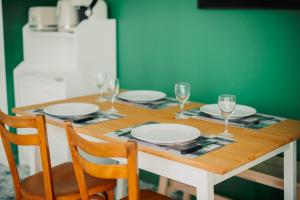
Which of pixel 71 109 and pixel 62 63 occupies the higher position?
pixel 62 63

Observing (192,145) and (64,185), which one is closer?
(192,145)

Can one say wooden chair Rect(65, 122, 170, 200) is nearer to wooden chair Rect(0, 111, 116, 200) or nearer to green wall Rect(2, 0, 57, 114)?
wooden chair Rect(0, 111, 116, 200)

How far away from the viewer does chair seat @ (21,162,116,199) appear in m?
1.85

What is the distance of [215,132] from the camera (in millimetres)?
1769

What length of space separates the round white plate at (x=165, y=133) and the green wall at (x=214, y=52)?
0.79 m

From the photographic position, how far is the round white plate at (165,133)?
161 centimetres

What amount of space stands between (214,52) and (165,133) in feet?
3.22

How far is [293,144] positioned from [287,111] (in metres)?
0.51

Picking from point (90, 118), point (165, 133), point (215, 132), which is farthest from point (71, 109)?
point (215, 132)

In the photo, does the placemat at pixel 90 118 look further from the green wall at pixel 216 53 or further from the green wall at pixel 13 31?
the green wall at pixel 13 31

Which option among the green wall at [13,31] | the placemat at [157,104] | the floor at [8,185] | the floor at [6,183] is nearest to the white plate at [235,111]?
the placemat at [157,104]

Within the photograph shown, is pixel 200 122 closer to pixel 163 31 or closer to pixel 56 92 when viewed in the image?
pixel 163 31

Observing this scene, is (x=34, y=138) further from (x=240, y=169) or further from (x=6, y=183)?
(x=6, y=183)

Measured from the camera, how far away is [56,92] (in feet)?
9.46
